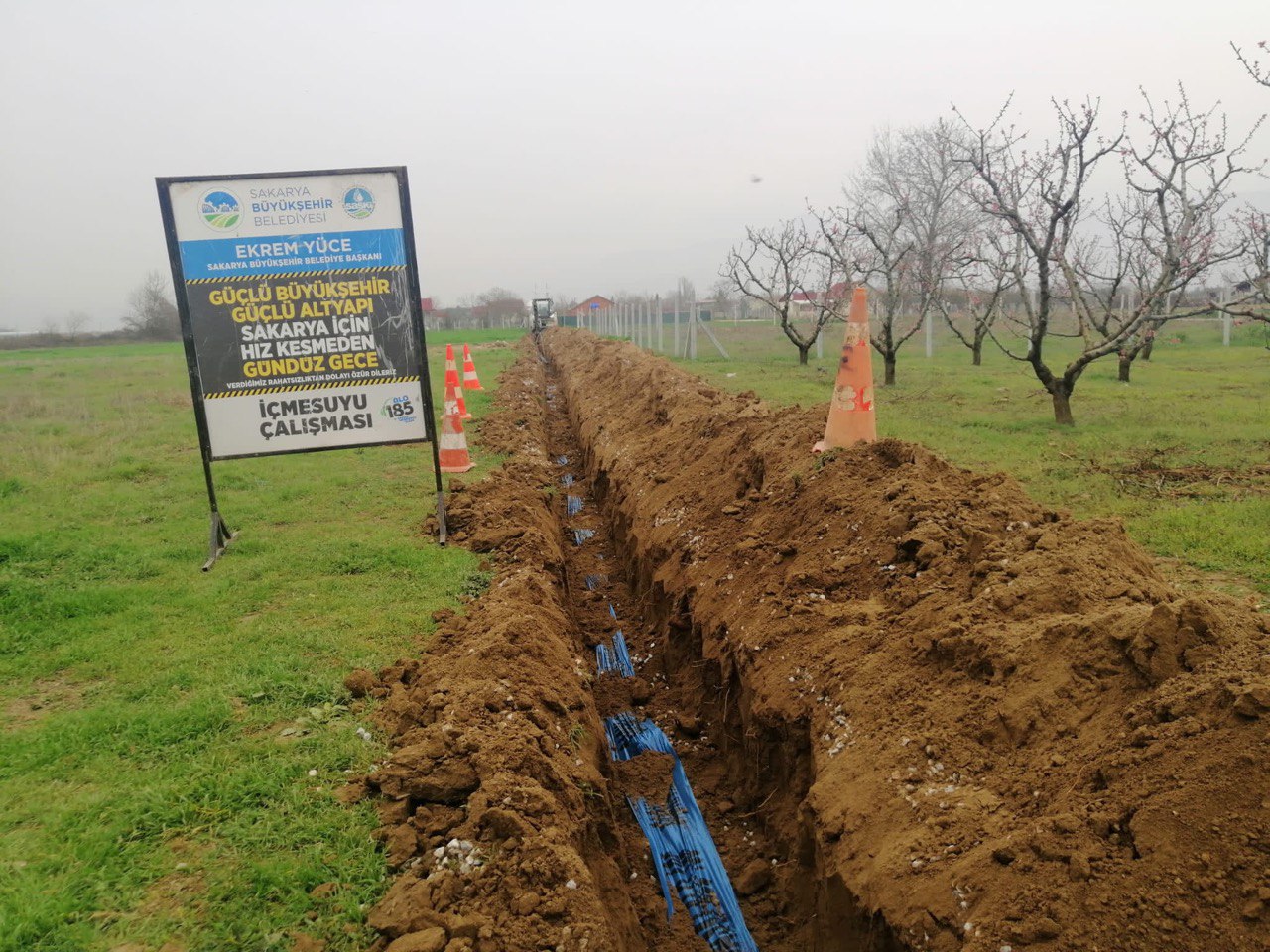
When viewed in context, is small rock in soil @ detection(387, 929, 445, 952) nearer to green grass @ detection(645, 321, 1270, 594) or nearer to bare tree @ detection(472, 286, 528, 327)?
green grass @ detection(645, 321, 1270, 594)

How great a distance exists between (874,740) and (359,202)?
17.3 ft

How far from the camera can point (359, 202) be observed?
617cm

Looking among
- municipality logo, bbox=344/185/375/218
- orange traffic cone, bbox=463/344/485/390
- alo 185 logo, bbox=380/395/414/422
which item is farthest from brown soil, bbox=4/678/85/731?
orange traffic cone, bbox=463/344/485/390

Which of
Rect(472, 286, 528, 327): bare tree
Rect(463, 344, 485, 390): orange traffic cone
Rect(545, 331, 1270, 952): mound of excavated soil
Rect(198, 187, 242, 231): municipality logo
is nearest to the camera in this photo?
Rect(545, 331, 1270, 952): mound of excavated soil

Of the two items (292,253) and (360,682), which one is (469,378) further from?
(360,682)

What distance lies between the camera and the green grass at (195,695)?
2.61m

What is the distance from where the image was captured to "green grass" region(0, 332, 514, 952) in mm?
2605

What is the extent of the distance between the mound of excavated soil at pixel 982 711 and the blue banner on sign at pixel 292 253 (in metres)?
3.42

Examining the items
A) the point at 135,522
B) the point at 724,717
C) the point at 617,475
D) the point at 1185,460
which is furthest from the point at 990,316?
the point at 135,522

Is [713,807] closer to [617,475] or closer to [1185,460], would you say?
[617,475]

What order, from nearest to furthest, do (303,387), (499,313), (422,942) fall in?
(422,942)
(303,387)
(499,313)

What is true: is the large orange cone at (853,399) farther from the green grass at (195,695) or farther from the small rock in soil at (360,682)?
the small rock in soil at (360,682)

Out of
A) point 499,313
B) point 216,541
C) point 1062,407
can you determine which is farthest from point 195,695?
point 499,313

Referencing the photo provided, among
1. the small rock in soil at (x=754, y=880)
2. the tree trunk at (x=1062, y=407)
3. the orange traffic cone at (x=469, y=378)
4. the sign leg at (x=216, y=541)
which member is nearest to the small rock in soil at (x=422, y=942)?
the small rock in soil at (x=754, y=880)
